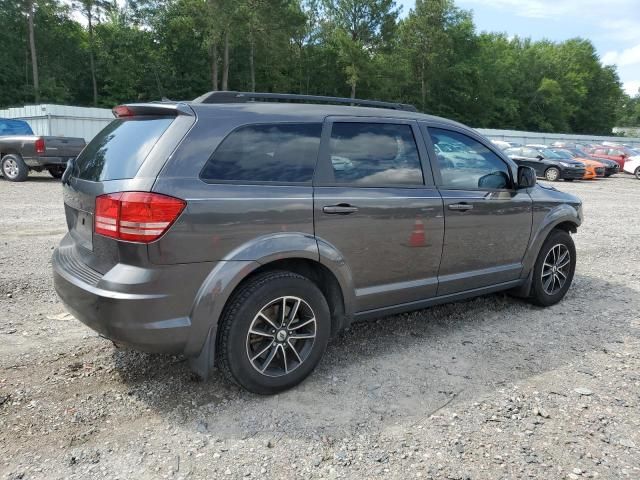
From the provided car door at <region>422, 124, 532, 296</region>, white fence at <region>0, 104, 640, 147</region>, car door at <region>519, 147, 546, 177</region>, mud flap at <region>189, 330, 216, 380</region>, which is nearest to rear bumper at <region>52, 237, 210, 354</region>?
mud flap at <region>189, 330, 216, 380</region>

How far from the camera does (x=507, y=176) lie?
4438 mm

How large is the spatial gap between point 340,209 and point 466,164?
4.83 ft

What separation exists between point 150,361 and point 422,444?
1.94m

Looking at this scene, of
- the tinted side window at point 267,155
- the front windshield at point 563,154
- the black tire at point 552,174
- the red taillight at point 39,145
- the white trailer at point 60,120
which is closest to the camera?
the tinted side window at point 267,155

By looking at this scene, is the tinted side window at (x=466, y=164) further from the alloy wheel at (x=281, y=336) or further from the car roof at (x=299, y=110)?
the alloy wheel at (x=281, y=336)

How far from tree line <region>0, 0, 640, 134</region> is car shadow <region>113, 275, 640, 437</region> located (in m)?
39.4

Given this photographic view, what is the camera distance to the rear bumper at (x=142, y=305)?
8.80 ft

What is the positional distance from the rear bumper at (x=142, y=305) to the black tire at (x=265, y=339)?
261 mm

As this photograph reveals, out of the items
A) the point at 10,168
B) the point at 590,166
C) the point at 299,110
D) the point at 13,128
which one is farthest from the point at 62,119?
the point at 590,166

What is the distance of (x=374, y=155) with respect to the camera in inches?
141

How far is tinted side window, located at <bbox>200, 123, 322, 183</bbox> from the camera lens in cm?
294

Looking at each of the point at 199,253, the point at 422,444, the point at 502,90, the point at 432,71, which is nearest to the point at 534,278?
the point at 422,444

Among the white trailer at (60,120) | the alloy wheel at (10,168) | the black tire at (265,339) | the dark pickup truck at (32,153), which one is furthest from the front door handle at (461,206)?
the white trailer at (60,120)

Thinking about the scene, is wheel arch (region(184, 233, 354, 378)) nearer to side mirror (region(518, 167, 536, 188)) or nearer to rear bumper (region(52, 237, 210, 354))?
rear bumper (region(52, 237, 210, 354))
